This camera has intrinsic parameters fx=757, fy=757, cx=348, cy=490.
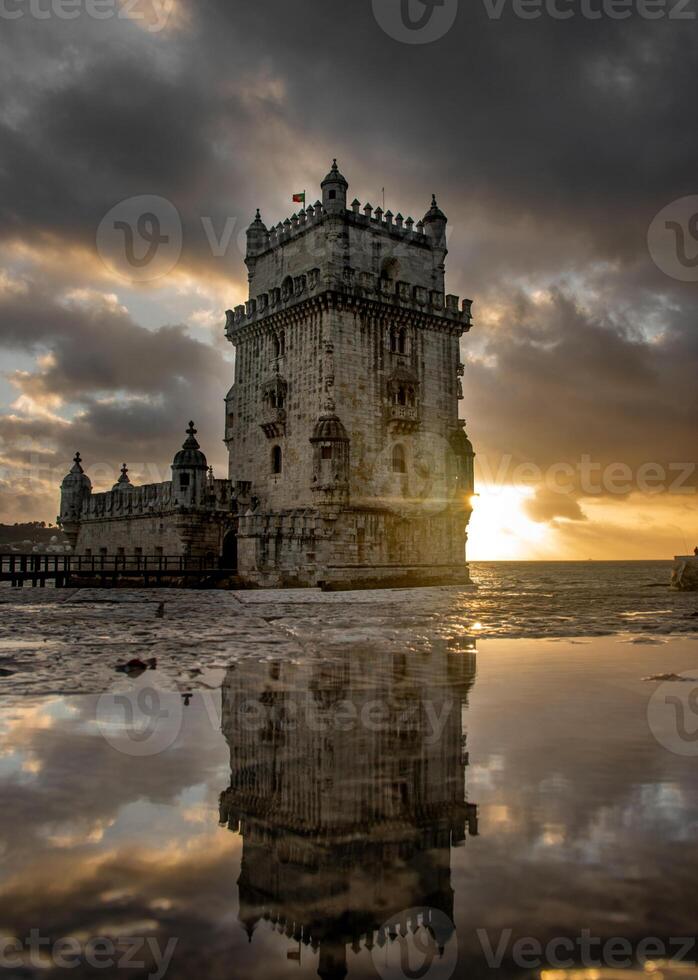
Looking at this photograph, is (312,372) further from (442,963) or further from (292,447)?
(442,963)

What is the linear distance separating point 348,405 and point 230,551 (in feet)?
33.0

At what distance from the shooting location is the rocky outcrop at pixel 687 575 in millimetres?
42812

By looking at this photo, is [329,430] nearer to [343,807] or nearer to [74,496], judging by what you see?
[74,496]

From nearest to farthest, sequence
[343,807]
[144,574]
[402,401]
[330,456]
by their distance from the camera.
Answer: [343,807] < [330,456] < [144,574] < [402,401]

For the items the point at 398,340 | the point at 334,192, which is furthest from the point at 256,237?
the point at 398,340

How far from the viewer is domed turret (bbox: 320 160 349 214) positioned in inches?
1394

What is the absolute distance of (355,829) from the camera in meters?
4.02

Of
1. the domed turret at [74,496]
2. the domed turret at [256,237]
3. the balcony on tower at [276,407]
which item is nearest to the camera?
the balcony on tower at [276,407]

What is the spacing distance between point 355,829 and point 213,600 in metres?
22.7

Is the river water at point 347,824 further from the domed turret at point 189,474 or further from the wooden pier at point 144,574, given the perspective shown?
the domed turret at point 189,474

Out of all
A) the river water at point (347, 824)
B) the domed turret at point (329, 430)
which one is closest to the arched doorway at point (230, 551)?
the domed turret at point (329, 430)

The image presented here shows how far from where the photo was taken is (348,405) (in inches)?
1372

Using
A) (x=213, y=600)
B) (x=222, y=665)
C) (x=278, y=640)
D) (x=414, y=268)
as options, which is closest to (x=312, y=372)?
(x=414, y=268)

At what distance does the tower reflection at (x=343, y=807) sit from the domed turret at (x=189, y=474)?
2992cm
